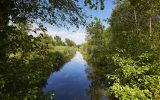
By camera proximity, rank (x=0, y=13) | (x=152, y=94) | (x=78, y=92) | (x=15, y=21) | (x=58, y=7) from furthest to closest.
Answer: (x=78, y=92), (x=152, y=94), (x=58, y=7), (x=15, y=21), (x=0, y=13)

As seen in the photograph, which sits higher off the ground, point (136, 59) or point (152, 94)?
point (136, 59)

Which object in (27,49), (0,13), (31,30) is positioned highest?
(0,13)

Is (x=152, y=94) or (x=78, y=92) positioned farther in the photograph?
(x=78, y=92)

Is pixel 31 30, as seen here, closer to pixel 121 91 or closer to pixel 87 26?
pixel 87 26

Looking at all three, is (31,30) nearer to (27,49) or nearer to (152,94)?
(27,49)

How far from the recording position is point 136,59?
13.7 m

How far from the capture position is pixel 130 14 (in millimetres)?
28938

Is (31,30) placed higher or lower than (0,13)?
lower

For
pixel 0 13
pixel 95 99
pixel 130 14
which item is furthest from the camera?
pixel 130 14

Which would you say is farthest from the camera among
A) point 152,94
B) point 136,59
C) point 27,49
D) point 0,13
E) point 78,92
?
point 78,92

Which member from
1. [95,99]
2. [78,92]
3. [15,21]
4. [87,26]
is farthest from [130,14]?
[15,21]

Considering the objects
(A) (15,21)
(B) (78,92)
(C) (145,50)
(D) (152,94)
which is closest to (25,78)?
(A) (15,21)

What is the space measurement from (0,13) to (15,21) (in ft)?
3.46

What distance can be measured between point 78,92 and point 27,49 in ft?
49.3
